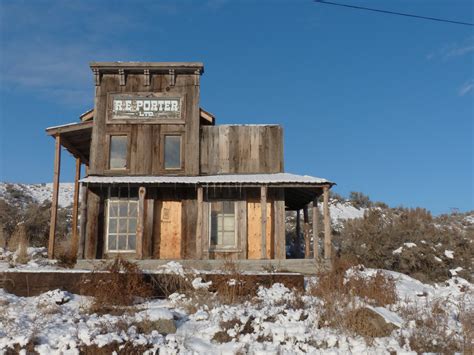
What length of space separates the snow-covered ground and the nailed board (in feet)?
21.6

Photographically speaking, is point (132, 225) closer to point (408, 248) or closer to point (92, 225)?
point (92, 225)

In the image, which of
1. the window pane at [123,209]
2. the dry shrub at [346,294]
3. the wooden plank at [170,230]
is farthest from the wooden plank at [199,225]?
the dry shrub at [346,294]

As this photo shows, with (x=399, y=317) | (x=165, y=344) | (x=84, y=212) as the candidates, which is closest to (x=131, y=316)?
(x=165, y=344)

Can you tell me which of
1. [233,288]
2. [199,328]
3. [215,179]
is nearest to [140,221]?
[215,179]

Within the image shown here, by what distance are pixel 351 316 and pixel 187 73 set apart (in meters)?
12.5

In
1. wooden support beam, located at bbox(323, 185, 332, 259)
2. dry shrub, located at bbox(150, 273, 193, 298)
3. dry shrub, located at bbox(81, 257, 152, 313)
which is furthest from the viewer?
wooden support beam, located at bbox(323, 185, 332, 259)

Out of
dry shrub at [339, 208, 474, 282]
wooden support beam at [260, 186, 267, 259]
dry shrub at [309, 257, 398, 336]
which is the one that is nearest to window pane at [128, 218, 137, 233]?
wooden support beam at [260, 186, 267, 259]

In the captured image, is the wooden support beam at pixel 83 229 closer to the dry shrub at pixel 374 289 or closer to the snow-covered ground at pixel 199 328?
the snow-covered ground at pixel 199 328

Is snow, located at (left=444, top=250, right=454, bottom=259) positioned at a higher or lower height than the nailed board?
lower

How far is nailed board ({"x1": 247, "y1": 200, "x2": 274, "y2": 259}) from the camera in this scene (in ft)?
55.7

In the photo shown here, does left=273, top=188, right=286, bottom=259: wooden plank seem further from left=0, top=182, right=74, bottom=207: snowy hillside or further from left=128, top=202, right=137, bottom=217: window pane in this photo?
left=0, top=182, right=74, bottom=207: snowy hillside

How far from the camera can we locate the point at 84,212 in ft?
54.3

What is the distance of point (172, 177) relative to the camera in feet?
55.5

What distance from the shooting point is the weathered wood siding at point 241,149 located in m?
17.9
